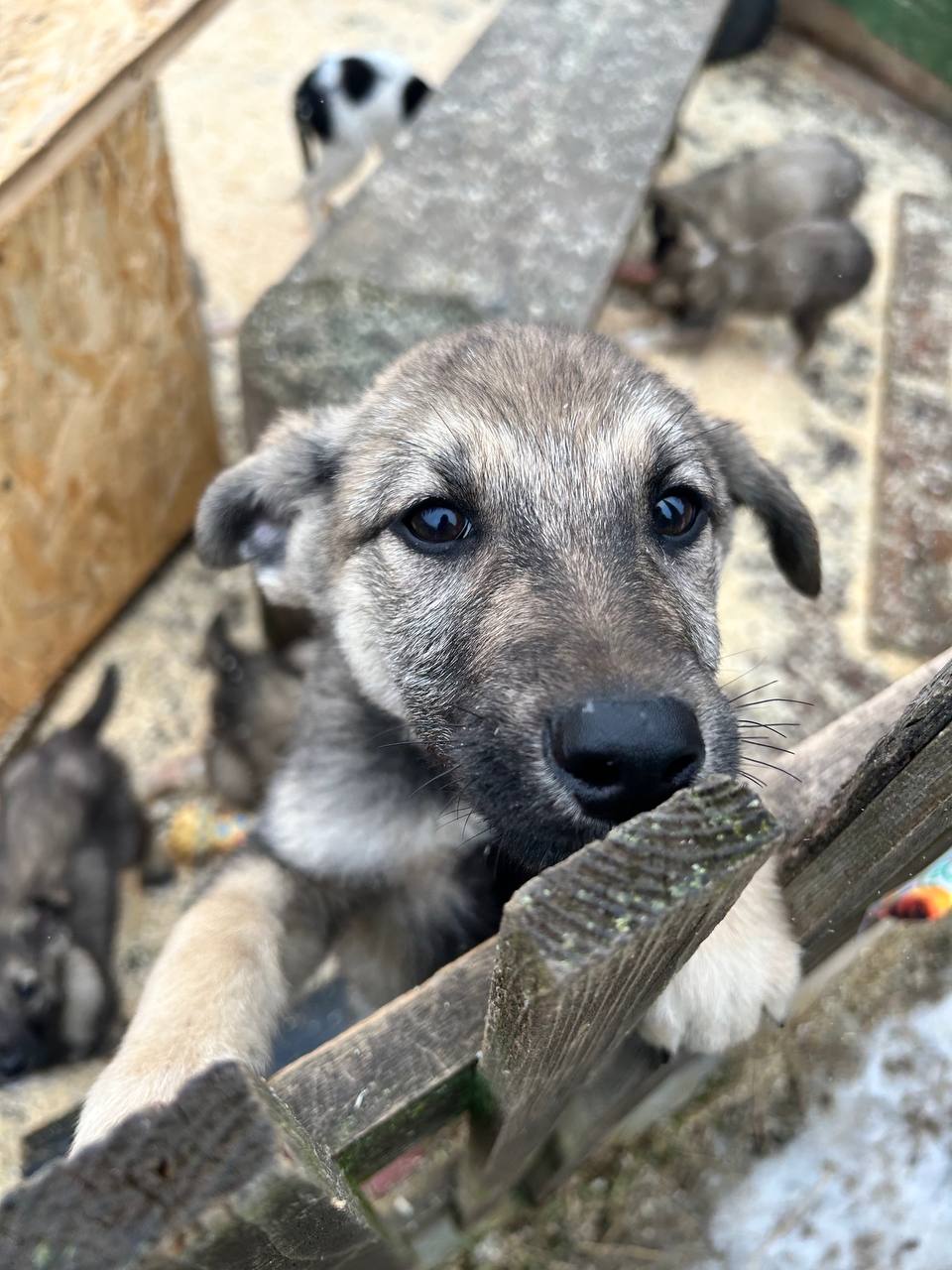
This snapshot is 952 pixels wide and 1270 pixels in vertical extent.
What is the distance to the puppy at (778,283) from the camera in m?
5.90

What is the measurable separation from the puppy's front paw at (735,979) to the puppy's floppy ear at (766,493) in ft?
3.48

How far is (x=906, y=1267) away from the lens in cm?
310

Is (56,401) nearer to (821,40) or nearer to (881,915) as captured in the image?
(881,915)

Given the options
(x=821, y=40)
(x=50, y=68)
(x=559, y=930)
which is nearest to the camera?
(x=559, y=930)

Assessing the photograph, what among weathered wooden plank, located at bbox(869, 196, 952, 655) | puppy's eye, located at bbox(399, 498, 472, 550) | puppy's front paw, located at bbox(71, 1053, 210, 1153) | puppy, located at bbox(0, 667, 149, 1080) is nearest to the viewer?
puppy's front paw, located at bbox(71, 1053, 210, 1153)

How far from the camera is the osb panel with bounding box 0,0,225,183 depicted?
282 centimetres

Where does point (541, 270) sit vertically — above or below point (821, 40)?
above

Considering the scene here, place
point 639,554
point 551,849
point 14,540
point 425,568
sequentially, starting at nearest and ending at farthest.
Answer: point 551,849 < point 639,554 < point 425,568 < point 14,540

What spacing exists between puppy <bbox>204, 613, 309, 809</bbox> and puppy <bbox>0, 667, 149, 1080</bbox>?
43 centimetres

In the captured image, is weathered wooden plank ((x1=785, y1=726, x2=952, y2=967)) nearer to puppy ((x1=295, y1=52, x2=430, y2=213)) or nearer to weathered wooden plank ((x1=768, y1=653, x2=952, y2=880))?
weathered wooden plank ((x1=768, y1=653, x2=952, y2=880))

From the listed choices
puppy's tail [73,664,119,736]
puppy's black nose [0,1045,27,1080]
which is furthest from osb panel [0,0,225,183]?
puppy's black nose [0,1045,27,1080]

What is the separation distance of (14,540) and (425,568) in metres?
2.18

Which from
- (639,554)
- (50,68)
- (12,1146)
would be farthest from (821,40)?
(12,1146)

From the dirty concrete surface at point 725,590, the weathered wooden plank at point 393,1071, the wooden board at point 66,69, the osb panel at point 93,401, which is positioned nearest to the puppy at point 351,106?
the dirty concrete surface at point 725,590
